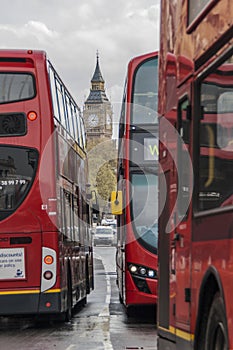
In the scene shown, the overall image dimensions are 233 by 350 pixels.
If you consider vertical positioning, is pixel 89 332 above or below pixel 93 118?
below

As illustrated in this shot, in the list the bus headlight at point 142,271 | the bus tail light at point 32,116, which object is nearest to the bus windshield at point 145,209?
the bus headlight at point 142,271

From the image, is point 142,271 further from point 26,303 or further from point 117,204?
point 26,303

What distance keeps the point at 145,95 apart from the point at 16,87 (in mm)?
2670

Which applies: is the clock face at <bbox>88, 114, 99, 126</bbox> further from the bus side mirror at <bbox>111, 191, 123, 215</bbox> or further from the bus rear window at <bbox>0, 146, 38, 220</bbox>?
the bus rear window at <bbox>0, 146, 38, 220</bbox>

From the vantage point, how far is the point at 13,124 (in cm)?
1483

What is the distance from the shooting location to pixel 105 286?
3250 cm

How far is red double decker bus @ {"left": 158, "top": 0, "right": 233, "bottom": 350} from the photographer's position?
6.16m

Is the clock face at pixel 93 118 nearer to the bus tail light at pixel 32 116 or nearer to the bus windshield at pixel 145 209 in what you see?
the bus windshield at pixel 145 209

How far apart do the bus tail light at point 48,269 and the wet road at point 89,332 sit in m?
0.80

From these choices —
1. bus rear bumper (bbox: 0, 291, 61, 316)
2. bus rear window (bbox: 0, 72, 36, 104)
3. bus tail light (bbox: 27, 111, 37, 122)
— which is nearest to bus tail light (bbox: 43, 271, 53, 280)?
bus rear bumper (bbox: 0, 291, 61, 316)

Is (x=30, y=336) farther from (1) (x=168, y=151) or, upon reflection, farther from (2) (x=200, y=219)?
(2) (x=200, y=219)

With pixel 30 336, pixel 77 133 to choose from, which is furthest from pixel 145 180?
pixel 77 133

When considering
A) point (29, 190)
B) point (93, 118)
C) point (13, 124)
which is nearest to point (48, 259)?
point (29, 190)

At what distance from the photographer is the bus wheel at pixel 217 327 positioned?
245 inches
